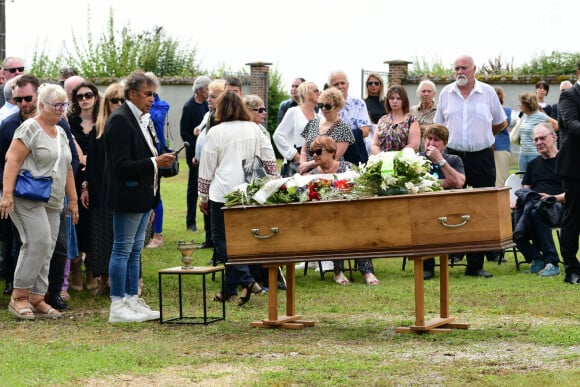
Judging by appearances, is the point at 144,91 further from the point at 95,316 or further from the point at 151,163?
the point at 95,316

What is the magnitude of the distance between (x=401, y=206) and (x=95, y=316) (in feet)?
11.1

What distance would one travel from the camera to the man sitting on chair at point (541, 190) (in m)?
13.6

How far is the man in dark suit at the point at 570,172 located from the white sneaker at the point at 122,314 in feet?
→ 15.5

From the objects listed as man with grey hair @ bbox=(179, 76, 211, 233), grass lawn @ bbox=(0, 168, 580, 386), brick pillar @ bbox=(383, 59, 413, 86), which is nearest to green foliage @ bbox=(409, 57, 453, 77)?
brick pillar @ bbox=(383, 59, 413, 86)

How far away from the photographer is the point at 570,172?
489 inches

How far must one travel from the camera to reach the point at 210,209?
11898mm

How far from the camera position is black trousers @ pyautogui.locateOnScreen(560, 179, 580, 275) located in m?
12.5

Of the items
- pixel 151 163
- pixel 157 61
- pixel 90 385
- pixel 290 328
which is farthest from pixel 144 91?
pixel 157 61

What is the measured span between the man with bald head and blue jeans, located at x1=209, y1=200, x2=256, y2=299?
10.2 feet

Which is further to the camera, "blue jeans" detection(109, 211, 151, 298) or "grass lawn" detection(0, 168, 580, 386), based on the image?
"blue jeans" detection(109, 211, 151, 298)

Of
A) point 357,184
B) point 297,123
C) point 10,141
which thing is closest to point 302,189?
point 357,184

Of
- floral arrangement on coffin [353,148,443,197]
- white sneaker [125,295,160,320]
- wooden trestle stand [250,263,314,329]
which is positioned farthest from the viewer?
white sneaker [125,295,160,320]

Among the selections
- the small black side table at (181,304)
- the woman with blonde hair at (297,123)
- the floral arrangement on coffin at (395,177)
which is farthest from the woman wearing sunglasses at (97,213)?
the floral arrangement on coffin at (395,177)

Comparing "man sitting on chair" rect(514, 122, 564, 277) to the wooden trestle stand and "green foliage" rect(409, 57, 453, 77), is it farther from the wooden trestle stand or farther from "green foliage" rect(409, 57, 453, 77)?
"green foliage" rect(409, 57, 453, 77)
